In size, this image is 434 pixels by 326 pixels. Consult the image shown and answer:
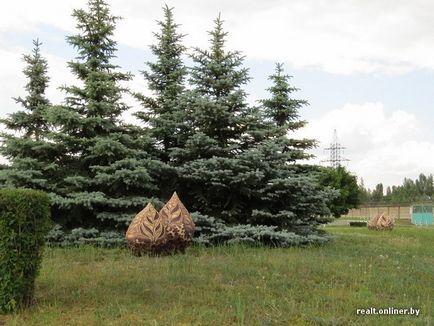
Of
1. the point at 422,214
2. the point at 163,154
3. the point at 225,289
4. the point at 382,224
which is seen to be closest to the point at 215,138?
the point at 163,154

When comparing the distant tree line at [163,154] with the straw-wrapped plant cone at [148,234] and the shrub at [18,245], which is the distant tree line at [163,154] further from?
the shrub at [18,245]

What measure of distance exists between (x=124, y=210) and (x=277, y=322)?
6.98 meters

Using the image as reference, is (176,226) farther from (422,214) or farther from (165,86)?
(422,214)

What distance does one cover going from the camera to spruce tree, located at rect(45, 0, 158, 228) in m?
10.7

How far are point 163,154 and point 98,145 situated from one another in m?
2.32

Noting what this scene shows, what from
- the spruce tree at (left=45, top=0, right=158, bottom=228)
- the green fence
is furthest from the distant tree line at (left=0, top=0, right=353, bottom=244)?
the green fence

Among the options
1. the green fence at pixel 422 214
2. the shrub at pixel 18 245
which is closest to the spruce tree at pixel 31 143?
the shrub at pixel 18 245

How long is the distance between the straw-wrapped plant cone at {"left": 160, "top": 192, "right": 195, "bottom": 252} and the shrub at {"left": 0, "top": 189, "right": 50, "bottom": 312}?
3.77 meters

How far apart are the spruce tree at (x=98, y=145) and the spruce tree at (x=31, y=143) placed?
41 cm

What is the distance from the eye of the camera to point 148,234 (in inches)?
354

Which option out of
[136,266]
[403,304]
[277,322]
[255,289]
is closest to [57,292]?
[136,266]

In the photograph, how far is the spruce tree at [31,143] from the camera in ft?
35.4

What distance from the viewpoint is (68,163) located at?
12.1m

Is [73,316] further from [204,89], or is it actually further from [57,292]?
[204,89]
